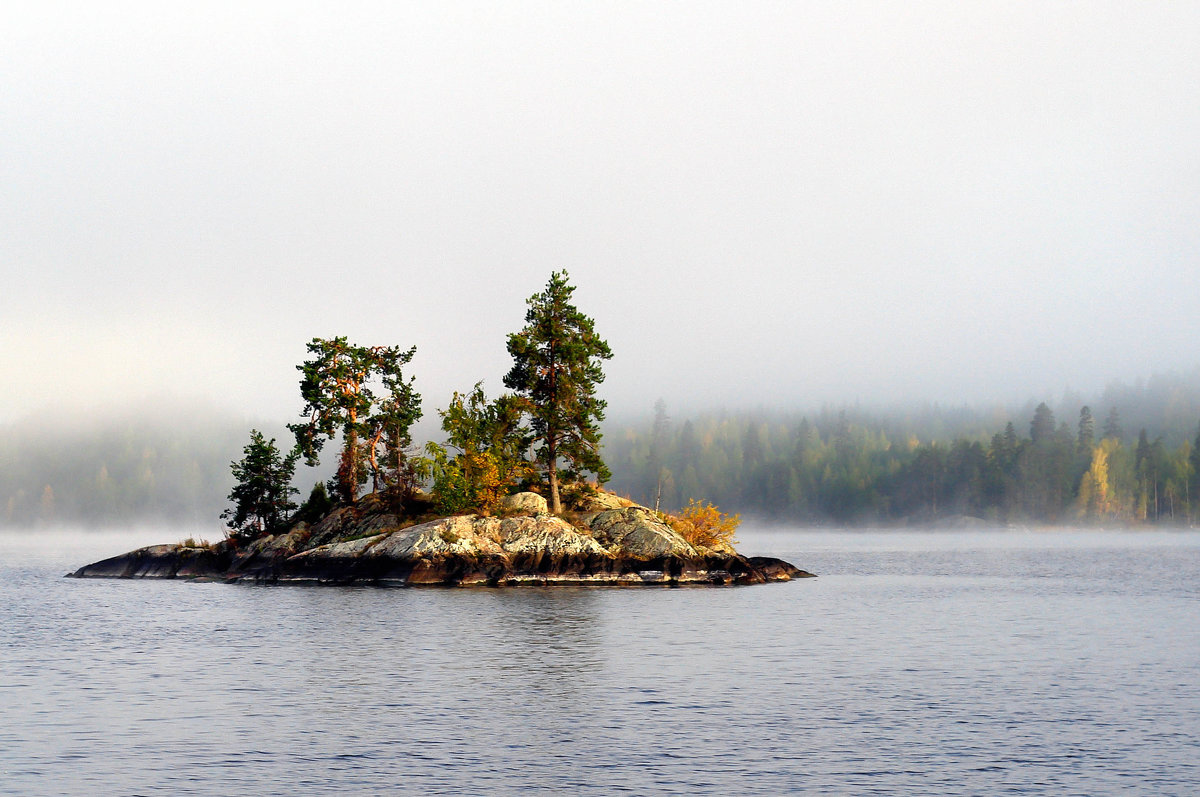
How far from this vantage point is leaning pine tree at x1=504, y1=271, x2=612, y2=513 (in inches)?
3629

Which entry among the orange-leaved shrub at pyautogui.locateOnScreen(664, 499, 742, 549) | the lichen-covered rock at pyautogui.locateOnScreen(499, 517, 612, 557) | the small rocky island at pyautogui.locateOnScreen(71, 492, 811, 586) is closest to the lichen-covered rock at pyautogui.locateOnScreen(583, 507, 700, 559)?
the small rocky island at pyautogui.locateOnScreen(71, 492, 811, 586)

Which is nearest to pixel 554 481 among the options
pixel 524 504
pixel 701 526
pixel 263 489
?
pixel 524 504

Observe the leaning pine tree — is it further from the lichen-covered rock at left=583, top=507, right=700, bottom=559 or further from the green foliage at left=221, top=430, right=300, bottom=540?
the green foliage at left=221, top=430, right=300, bottom=540

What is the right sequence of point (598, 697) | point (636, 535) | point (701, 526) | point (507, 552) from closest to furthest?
1. point (598, 697)
2. point (507, 552)
3. point (636, 535)
4. point (701, 526)

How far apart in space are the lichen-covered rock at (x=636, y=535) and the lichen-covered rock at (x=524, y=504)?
12.9ft

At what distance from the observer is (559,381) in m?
92.3

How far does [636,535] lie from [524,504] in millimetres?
9330

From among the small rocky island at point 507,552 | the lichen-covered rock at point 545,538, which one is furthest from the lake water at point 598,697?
the lichen-covered rock at point 545,538

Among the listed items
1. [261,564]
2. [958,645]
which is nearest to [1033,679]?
[958,645]

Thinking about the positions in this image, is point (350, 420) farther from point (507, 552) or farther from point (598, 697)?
point (598, 697)

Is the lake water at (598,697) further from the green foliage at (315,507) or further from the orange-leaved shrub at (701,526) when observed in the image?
the green foliage at (315,507)

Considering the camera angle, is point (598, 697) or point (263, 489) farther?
point (263, 489)

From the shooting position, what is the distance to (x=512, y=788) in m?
25.6

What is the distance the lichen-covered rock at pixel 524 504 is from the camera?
8806 cm
